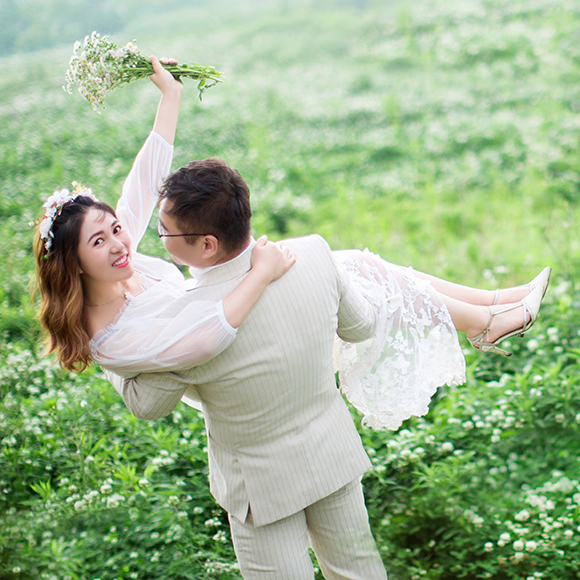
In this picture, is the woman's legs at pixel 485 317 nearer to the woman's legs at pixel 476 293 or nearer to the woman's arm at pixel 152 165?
the woman's legs at pixel 476 293

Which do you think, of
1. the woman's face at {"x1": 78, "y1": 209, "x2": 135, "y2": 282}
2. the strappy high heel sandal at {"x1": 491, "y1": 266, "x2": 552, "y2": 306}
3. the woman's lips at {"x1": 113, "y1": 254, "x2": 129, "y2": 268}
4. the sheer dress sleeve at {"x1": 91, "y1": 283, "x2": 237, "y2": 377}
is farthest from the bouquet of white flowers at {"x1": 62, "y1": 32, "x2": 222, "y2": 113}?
the strappy high heel sandal at {"x1": 491, "y1": 266, "x2": 552, "y2": 306}

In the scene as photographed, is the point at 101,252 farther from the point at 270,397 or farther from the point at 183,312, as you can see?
the point at 270,397

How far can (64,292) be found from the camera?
2.23 m

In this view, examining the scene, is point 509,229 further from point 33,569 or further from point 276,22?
point 276,22

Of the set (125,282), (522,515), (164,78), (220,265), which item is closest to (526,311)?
(522,515)

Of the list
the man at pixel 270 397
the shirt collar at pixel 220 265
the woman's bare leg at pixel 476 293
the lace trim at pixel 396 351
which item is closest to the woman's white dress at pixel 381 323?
the lace trim at pixel 396 351

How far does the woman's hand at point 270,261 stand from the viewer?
1.99 metres

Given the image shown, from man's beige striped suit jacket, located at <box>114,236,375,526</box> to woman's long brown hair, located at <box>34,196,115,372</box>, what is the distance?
261 millimetres

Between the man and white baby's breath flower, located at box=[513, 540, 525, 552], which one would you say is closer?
the man

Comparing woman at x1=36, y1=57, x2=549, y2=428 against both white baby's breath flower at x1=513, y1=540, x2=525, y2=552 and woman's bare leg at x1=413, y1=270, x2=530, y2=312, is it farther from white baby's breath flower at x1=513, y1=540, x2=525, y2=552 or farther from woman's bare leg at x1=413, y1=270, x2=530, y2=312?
white baby's breath flower at x1=513, y1=540, x2=525, y2=552

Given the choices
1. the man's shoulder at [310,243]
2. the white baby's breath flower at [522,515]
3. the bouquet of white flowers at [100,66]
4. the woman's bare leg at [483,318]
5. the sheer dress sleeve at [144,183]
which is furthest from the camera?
the white baby's breath flower at [522,515]

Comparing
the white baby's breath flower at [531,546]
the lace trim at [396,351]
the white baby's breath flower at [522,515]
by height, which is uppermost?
the lace trim at [396,351]

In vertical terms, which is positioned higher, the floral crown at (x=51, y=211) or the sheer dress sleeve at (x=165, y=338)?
the floral crown at (x=51, y=211)

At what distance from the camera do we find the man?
1965 mm
